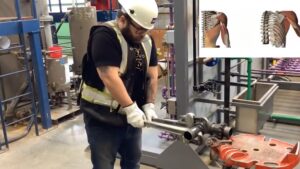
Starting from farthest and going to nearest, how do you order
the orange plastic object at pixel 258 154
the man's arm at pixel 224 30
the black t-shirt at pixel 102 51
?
1. the man's arm at pixel 224 30
2. the black t-shirt at pixel 102 51
3. the orange plastic object at pixel 258 154

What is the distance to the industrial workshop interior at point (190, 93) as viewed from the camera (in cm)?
156

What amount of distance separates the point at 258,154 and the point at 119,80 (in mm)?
802

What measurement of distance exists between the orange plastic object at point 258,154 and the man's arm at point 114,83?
1.85 feet

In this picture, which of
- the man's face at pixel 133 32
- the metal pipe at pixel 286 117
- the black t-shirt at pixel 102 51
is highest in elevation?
the man's face at pixel 133 32

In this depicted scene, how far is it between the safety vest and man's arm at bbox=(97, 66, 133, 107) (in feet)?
0.28

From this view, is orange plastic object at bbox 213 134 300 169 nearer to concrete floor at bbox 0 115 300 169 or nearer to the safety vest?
the safety vest

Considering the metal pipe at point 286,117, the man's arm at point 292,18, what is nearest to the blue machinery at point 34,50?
the man's arm at point 292,18

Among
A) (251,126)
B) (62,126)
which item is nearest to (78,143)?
(62,126)

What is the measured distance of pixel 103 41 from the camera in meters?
1.66

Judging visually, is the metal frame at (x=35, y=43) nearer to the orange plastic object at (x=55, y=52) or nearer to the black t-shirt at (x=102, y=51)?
the orange plastic object at (x=55, y=52)

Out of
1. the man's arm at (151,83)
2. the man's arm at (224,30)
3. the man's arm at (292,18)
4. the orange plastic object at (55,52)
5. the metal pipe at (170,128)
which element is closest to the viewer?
the metal pipe at (170,128)

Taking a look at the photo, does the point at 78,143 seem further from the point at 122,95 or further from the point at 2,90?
the point at 122,95

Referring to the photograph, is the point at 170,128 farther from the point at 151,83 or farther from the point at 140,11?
the point at 140,11

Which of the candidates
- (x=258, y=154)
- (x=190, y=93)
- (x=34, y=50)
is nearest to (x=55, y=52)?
(x=34, y=50)
